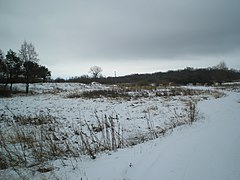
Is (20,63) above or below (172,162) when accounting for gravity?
above

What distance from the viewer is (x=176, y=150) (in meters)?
3.76

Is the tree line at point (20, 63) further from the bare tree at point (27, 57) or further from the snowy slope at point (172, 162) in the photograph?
the snowy slope at point (172, 162)

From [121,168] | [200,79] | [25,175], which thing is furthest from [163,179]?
[200,79]

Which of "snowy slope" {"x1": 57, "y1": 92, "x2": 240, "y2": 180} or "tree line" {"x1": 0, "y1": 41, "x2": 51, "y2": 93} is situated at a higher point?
"tree line" {"x1": 0, "y1": 41, "x2": 51, "y2": 93}

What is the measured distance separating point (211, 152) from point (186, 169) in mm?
1012

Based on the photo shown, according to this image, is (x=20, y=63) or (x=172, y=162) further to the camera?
(x=20, y=63)

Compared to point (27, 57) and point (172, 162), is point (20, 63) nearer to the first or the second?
point (27, 57)

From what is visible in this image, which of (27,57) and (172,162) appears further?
(27,57)

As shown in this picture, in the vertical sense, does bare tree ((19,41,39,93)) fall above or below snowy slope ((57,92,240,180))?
above

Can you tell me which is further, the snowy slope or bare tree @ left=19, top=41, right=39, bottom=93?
bare tree @ left=19, top=41, right=39, bottom=93

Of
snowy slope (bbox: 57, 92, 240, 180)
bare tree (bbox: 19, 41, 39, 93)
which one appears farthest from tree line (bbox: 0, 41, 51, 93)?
snowy slope (bbox: 57, 92, 240, 180)

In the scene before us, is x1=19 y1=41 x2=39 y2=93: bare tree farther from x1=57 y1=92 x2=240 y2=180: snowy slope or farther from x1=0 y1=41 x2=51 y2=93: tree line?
x1=57 y1=92 x2=240 y2=180: snowy slope

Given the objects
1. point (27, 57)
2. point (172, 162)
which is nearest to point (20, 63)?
point (27, 57)

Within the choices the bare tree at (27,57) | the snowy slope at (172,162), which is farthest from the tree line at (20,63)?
the snowy slope at (172,162)
